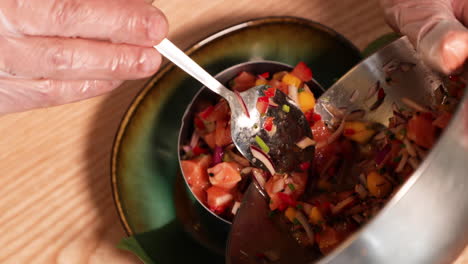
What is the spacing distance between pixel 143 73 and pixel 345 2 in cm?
72

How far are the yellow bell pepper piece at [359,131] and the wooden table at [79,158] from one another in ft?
1.01

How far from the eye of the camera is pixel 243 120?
3.37 ft

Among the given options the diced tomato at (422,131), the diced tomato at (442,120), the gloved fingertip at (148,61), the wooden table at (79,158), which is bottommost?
the wooden table at (79,158)

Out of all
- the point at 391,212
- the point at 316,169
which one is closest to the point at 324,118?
the point at 316,169

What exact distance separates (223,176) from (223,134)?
11 centimetres

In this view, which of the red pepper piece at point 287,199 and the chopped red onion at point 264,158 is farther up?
the chopped red onion at point 264,158

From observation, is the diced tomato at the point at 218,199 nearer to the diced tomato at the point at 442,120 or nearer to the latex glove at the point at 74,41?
the latex glove at the point at 74,41

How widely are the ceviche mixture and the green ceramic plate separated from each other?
0.09 metres

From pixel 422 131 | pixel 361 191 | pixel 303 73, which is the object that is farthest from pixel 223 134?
pixel 422 131

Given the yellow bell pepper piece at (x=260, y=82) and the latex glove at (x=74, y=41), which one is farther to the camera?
the yellow bell pepper piece at (x=260, y=82)

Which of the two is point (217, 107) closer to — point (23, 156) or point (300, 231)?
point (300, 231)

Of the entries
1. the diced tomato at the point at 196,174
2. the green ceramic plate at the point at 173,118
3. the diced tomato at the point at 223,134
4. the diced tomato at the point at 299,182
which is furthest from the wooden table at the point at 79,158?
the diced tomato at the point at 299,182

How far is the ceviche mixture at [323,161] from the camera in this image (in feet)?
2.74

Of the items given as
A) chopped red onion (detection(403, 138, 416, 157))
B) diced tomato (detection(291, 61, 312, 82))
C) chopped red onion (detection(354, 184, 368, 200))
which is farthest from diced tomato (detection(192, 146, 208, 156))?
chopped red onion (detection(403, 138, 416, 157))
